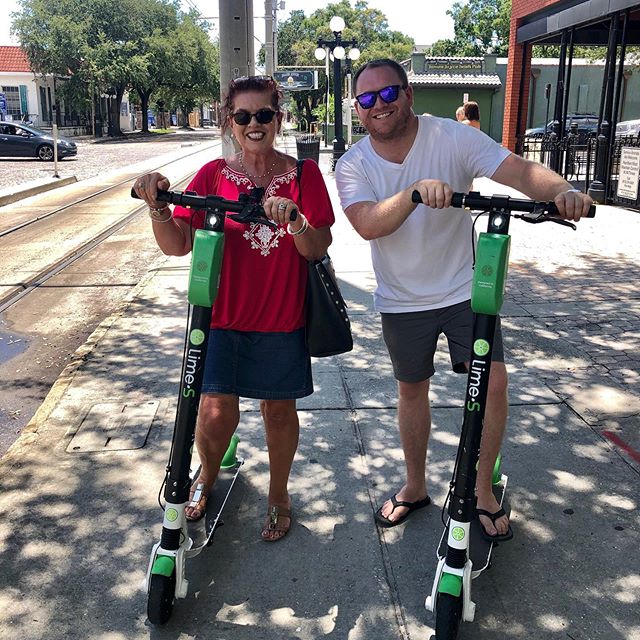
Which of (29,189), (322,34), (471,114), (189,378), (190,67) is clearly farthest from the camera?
(322,34)

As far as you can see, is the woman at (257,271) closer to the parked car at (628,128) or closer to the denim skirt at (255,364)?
the denim skirt at (255,364)

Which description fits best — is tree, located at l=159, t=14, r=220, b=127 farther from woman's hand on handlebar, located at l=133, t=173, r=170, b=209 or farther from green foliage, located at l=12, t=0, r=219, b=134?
woman's hand on handlebar, located at l=133, t=173, r=170, b=209

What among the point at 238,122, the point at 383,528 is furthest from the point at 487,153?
the point at 383,528

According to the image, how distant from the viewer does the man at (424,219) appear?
8.93 ft

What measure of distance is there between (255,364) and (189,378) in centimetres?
39

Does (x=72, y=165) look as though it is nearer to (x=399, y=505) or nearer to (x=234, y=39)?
(x=234, y=39)

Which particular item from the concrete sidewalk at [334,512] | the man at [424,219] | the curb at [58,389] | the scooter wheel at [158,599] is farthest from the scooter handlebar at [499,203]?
the curb at [58,389]

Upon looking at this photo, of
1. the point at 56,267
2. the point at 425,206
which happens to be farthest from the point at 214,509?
the point at 56,267

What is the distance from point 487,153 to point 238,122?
3.18ft

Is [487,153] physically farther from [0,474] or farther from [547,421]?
[0,474]

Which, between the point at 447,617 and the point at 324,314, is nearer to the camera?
the point at 447,617

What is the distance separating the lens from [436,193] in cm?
224

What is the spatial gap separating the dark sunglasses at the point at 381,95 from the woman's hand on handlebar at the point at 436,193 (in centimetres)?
59

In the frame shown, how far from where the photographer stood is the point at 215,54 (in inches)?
2798
